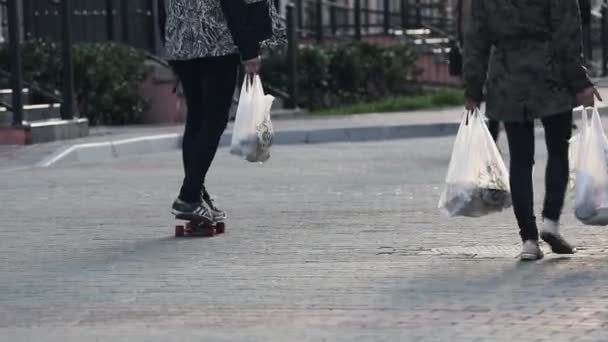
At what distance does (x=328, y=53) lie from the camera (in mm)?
23938

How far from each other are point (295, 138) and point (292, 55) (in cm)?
388

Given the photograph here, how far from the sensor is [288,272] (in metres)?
7.97

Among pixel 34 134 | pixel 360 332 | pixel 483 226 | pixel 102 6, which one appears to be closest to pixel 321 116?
pixel 102 6

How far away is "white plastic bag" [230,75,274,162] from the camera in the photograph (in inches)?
373

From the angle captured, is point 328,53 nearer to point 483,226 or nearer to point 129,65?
point 129,65

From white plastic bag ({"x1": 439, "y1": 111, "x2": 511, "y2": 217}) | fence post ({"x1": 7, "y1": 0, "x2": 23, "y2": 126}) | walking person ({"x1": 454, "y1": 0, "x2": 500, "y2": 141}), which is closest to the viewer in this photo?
white plastic bag ({"x1": 439, "y1": 111, "x2": 511, "y2": 217})

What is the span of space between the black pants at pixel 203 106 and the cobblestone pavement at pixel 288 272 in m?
0.35

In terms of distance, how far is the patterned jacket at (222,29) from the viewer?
923cm

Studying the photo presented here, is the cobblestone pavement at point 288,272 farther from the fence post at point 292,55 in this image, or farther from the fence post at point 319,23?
the fence post at point 319,23

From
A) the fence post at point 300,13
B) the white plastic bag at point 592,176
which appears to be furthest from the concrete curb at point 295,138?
the white plastic bag at point 592,176

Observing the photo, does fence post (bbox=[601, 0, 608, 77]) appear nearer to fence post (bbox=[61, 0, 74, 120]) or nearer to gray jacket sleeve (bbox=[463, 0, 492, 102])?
fence post (bbox=[61, 0, 74, 120])

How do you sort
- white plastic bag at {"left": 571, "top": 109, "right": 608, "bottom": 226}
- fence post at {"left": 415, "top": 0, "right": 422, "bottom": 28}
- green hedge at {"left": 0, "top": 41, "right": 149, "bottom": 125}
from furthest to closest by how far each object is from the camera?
1. fence post at {"left": 415, "top": 0, "right": 422, "bottom": 28}
2. green hedge at {"left": 0, "top": 41, "right": 149, "bottom": 125}
3. white plastic bag at {"left": 571, "top": 109, "right": 608, "bottom": 226}

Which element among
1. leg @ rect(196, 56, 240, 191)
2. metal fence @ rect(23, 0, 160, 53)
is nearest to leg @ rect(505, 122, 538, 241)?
leg @ rect(196, 56, 240, 191)

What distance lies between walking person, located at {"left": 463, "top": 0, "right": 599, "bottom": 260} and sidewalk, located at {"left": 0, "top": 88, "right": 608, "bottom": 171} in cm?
710
